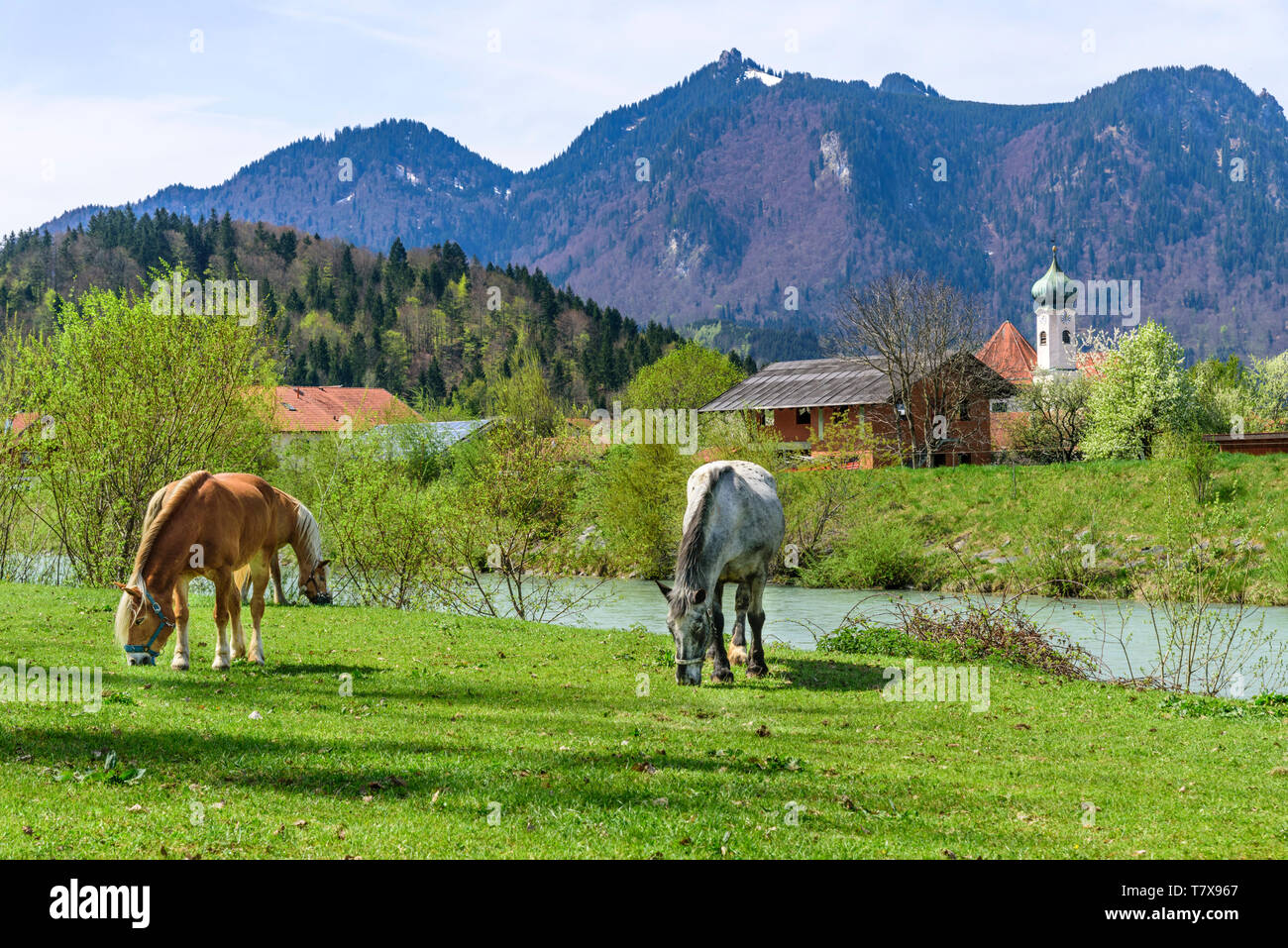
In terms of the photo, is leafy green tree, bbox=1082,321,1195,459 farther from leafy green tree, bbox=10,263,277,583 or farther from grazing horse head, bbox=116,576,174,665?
grazing horse head, bbox=116,576,174,665

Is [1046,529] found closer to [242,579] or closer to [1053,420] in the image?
[1053,420]

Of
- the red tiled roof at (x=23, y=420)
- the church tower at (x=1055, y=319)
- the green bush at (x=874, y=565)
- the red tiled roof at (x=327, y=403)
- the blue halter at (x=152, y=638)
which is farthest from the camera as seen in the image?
the church tower at (x=1055, y=319)

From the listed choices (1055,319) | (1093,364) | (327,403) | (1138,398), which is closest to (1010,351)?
(1055,319)

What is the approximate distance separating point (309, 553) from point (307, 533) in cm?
35

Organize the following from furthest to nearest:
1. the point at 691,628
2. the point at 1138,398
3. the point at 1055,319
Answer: the point at 1055,319
the point at 1138,398
the point at 691,628

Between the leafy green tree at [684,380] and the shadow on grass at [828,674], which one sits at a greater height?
the leafy green tree at [684,380]

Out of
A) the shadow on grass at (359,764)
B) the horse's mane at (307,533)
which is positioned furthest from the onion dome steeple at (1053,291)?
the shadow on grass at (359,764)

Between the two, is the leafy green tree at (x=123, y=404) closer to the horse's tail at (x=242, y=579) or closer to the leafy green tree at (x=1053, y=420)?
the horse's tail at (x=242, y=579)

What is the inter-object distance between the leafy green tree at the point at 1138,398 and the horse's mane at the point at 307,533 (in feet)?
153

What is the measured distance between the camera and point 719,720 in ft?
34.6

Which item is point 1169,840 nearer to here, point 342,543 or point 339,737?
point 339,737

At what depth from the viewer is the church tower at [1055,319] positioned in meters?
111

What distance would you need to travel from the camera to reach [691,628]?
12234 millimetres
